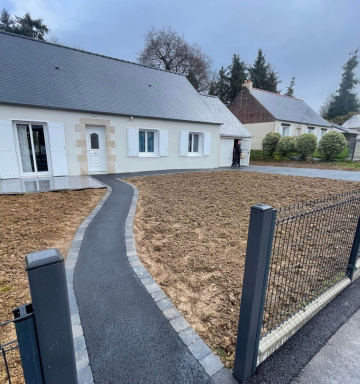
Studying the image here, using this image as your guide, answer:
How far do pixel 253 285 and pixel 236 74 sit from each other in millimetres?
33977

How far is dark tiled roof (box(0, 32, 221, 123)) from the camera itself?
29.3 feet

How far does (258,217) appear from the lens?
50.5 inches

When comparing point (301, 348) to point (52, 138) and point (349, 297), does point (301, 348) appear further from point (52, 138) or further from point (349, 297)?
point (52, 138)

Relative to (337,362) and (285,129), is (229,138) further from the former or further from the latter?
(337,362)

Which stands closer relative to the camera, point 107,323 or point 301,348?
point 301,348

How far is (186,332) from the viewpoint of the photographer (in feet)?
6.19

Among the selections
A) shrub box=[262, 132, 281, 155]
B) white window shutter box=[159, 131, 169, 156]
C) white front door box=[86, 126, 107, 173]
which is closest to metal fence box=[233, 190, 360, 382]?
white front door box=[86, 126, 107, 173]

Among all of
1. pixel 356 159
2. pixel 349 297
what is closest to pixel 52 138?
pixel 349 297

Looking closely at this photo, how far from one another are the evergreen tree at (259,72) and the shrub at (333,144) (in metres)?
21.3

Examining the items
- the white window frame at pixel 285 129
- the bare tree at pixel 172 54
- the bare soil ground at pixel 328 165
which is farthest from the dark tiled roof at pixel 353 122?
the bare tree at pixel 172 54

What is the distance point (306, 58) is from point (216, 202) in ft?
99.2

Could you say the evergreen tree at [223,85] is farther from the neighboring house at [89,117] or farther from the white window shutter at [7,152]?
the white window shutter at [7,152]

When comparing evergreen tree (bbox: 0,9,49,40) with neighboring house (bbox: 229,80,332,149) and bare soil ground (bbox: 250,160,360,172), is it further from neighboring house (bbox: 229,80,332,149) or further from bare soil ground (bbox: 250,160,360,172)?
bare soil ground (bbox: 250,160,360,172)

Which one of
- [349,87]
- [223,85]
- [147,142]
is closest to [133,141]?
[147,142]
